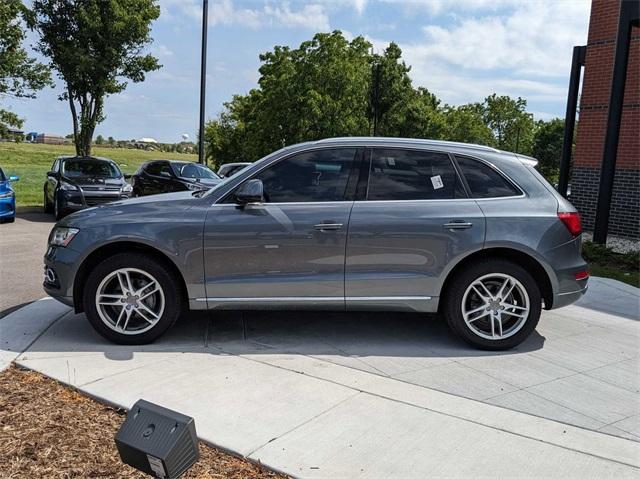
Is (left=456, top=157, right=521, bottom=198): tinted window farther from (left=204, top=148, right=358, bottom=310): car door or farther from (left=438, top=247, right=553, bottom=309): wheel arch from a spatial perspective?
(left=204, top=148, right=358, bottom=310): car door

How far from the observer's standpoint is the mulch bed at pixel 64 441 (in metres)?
2.83

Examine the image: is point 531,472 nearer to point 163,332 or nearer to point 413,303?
point 413,303

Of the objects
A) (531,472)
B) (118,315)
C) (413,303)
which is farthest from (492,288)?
(118,315)

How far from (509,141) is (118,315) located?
1844 inches

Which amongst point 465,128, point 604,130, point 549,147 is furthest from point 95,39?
point 549,147

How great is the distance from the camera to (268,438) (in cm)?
318

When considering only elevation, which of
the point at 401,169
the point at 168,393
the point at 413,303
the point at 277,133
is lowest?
the point at 168,393

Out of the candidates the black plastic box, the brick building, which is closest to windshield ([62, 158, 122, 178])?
the brick building

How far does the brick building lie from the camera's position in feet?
39.1

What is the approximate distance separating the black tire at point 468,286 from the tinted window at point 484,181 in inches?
22.3

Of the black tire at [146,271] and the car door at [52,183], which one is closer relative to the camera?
the black tire at [146,271]

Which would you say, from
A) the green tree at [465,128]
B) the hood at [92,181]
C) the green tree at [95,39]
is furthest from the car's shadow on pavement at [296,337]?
the green tree at [465,128]

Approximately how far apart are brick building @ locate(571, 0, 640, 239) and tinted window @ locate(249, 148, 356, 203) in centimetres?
942

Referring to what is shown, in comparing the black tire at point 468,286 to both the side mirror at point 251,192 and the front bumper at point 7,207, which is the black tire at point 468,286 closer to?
the side mirror at point 251,192
